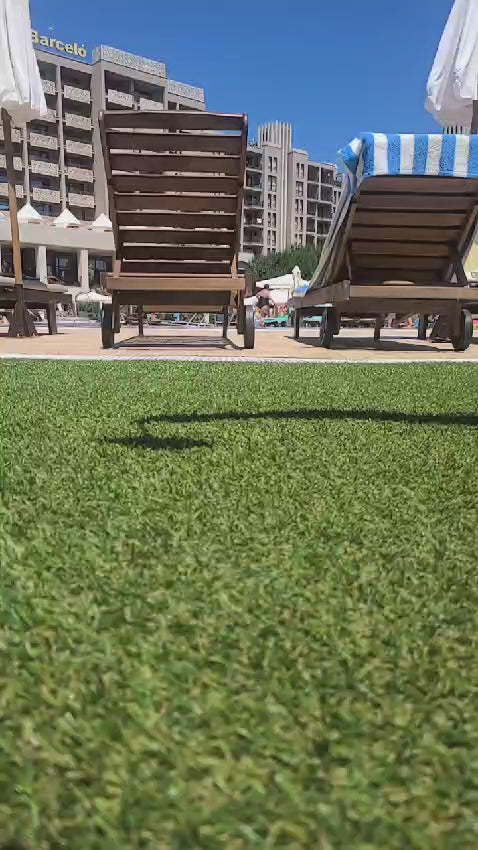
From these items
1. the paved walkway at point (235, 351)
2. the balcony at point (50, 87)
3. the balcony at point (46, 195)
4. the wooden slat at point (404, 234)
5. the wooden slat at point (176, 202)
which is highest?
the balcony at point (50, 87)

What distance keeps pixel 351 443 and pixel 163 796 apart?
1313mm

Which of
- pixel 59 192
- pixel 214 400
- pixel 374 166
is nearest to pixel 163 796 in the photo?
pixel 214 400

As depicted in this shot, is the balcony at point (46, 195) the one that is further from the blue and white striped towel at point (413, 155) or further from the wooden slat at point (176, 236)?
the blue and white striped towel at point (413, 155)

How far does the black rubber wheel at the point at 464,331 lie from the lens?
5219mm

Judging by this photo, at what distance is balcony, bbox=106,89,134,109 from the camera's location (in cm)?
6059

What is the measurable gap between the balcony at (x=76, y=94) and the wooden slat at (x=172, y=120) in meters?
62.2

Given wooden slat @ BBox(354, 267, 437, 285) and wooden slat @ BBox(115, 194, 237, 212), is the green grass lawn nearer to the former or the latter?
wooden slat @ BBox(115, 194, 237, 212)

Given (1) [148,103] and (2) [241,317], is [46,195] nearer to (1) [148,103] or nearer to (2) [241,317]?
(1) [148,103]

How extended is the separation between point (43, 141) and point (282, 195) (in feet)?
129

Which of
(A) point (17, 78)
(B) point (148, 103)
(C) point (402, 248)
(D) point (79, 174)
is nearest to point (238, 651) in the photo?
(C) point (402, 248)

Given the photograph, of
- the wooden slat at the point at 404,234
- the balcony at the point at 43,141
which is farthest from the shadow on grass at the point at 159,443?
the balcony at the point at 43,141

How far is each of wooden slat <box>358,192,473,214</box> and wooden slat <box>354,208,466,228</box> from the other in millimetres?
67

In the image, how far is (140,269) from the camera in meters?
5.76

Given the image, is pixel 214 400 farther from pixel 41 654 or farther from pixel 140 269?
pixel 140 269
